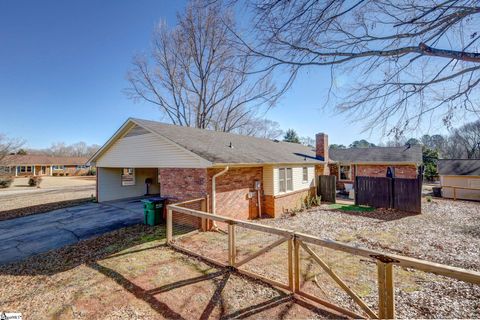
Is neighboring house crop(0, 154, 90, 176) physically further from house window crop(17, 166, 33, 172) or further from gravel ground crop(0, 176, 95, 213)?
gravel ground crop(0, 176, 95, 213)

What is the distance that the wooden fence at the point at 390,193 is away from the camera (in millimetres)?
11945

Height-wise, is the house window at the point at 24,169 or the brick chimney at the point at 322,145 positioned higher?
the brick chimney at the point at 322,145

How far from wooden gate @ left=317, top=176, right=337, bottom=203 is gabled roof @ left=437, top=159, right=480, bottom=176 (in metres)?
11.5

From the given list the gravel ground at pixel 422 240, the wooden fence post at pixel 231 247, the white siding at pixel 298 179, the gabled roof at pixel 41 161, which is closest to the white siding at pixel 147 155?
the wooden fence post at pixel 231 247

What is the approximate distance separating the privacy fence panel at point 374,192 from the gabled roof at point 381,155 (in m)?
6.85

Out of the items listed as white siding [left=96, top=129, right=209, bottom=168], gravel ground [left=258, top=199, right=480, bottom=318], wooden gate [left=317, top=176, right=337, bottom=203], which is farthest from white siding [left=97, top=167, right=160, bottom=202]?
wooden gate [left=317, top=176, right=337, bottom=203]

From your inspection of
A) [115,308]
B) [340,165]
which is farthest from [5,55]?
[340,165]

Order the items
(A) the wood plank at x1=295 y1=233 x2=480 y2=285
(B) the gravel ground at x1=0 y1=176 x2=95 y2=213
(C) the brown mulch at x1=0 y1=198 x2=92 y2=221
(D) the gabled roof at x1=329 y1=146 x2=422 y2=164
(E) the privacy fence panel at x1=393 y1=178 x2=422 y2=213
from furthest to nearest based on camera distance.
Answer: (D) the gabled roof at x1=329 y1=146 x2=422 y2=164
(B) the gravel ground at x1=0 y1=176 x2=95 y2=213
(E) the privacy fence panel at x1=393 y1=178 x2=422 y2=213
(C) the brown mulch at x1=0 y1=198 x2=92 y2=221
(A) the wood plank at x1=295 y1=233 x2=480 y2=285

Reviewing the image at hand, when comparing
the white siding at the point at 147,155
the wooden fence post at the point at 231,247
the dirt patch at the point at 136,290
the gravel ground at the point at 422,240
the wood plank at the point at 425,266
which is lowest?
the gravel ground at the point at 422,240

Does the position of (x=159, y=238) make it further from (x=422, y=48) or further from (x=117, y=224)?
(x=422, y=48)

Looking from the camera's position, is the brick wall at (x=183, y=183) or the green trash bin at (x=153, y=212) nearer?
the brick wall at (x=183, y=183)

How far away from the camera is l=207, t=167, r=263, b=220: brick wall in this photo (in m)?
8.81

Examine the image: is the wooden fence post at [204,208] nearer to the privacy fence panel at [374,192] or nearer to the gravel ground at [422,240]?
the gravel ground at [422,240]

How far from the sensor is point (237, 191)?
9.70m
